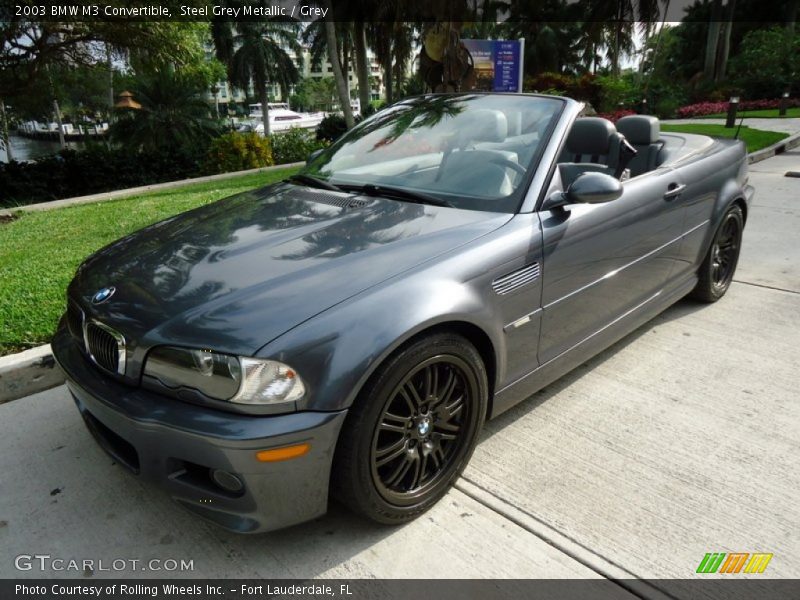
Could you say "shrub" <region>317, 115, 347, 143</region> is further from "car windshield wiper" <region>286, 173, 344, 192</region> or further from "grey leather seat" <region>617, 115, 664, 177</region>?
"car windshield wiper" <region>286, 173, 344, 192</region>

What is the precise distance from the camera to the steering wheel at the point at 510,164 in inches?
107

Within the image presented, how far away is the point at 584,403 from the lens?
3039 mm

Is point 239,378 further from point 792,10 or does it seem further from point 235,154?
point 792,10

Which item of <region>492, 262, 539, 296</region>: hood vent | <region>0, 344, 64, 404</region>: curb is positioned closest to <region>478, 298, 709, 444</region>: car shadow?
<region>492, 262, 539, 296</region>: hood vent

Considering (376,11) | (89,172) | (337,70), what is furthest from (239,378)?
(376,11)

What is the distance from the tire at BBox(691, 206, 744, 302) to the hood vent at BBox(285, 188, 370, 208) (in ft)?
8.38

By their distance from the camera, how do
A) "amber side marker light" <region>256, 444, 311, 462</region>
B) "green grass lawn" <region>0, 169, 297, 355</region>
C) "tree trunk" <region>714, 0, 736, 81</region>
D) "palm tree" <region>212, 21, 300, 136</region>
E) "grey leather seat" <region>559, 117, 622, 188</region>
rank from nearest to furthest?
"amber side marker light" <region>256, 444, 311, 462</region> < "grey leather seat" <region>559, 117, 622, 188</region> < "green grass lawn" <region>0, 169, 297, 355</region> < "tree trunk" <region>714, 0, 736, 81</region> < "palm tree" <region>212, 21, 300, 136</region>

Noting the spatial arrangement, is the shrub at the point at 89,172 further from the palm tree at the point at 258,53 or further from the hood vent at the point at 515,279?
the palm tree at the point at 258,53

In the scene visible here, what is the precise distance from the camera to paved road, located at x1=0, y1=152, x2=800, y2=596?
6.88 feet

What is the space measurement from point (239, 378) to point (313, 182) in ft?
5.41

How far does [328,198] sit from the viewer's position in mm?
2902

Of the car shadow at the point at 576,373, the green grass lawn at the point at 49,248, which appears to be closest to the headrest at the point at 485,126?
the car shadow at the point at 576,373

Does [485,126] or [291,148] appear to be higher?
[485,126]

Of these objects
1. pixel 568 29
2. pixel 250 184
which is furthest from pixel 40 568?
pixel 568 29
